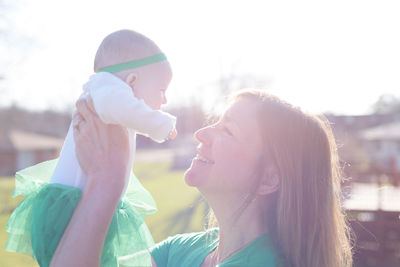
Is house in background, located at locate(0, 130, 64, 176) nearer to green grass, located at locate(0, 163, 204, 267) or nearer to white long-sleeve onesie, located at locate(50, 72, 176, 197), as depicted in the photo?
green grass, located at locate(0, 163, 204, 267)

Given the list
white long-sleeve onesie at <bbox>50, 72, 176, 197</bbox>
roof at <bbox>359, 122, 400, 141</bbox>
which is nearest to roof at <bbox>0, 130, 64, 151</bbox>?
roof at <bbox>359, 122, 400, 141</bbox>

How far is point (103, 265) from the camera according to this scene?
1.81 m

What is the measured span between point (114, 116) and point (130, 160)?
12.6 inches

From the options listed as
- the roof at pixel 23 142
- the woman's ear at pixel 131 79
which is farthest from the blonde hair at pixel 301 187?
the roof at pixel 23 142

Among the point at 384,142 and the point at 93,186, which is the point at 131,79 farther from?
the point at 384,142

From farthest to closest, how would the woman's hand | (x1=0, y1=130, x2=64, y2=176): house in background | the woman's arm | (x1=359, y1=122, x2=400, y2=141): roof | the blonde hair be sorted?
(x1=0, y1=130, x2=64, y2=176): house in background → (x1=359, y1=122, x2=400, y2=141): roof → the blonde hair → the woman's hand → the woman's arm

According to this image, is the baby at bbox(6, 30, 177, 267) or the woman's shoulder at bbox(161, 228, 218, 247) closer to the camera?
the baby at bbox(6, 30, 177, 267)

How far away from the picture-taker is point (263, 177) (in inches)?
78.4

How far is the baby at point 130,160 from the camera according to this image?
1.72 meters

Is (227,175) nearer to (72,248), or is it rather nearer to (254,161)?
(254,161)

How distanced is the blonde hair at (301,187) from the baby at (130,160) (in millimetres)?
521

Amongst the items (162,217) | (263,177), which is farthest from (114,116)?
(162,217)

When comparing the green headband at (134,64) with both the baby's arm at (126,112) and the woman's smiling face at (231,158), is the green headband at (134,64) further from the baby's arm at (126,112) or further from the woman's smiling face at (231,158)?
the woman's smiling face at (231,158)

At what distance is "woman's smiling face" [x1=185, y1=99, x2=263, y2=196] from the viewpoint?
1.94 m
